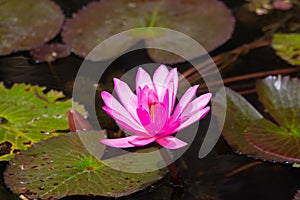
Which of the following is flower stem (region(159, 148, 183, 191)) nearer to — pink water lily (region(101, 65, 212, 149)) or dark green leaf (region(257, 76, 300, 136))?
pink water lily (region(101, 65, 212, 149))

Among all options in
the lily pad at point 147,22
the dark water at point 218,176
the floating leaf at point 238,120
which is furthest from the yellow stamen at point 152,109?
the lily pad at point 147,22

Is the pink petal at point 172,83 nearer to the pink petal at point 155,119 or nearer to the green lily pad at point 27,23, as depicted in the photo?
the pink petal at point 155,119

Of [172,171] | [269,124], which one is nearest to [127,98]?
[172,171]

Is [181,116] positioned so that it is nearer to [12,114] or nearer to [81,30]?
[12,114]

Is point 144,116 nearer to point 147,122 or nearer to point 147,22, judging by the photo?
point 147,122

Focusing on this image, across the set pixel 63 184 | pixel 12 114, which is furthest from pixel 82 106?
pixel 63 184
